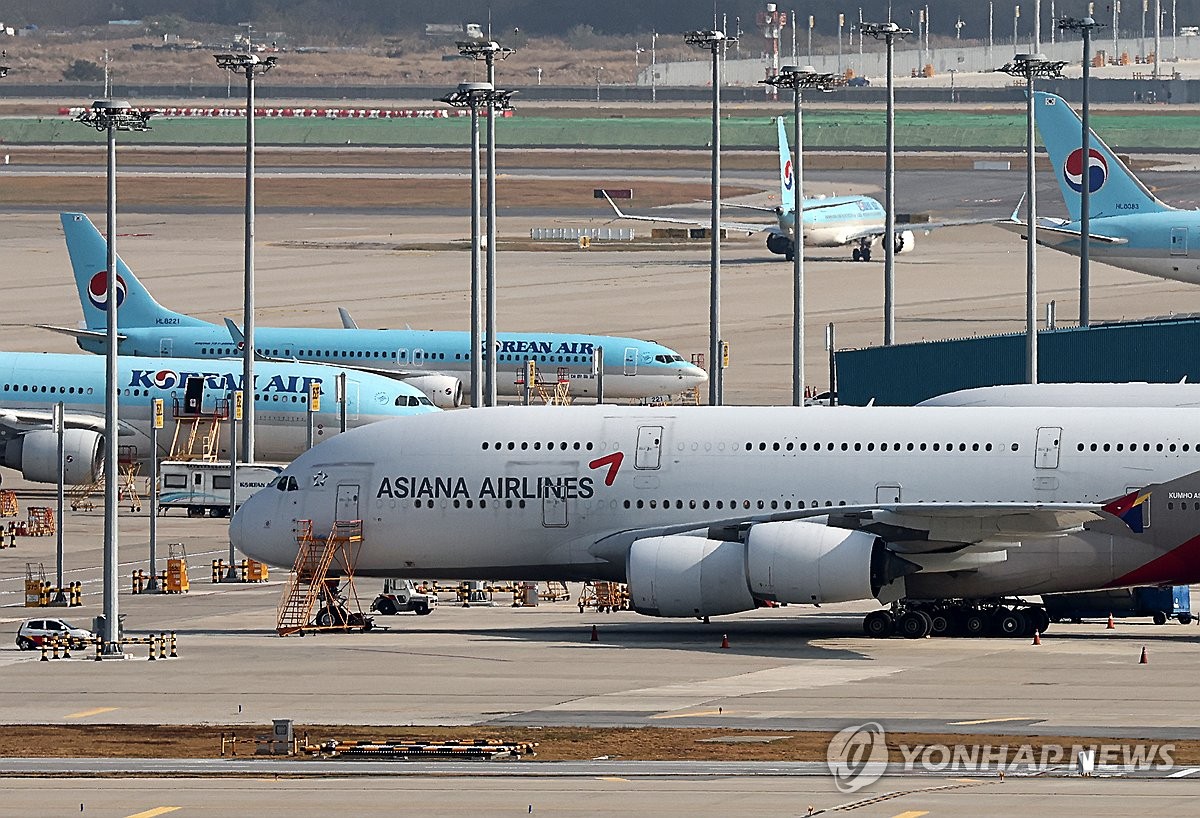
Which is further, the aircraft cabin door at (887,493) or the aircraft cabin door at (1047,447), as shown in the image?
the aircraft cabin door at (887,493)

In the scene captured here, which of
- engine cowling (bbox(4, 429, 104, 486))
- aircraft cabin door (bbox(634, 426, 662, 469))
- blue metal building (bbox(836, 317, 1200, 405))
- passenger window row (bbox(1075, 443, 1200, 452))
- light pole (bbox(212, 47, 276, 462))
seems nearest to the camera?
passenger window row (bbox(1075, 443, 1200, 452))

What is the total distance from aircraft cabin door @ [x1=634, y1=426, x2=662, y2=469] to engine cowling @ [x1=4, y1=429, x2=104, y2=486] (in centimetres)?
3073

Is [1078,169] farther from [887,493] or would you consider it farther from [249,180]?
[887,493]

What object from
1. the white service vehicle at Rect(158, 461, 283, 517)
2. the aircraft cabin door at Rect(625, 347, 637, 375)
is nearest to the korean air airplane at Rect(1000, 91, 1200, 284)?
the aircraft cabin door at Rect(625, 347, 637, 375)

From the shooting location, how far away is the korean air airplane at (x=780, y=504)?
46.6m

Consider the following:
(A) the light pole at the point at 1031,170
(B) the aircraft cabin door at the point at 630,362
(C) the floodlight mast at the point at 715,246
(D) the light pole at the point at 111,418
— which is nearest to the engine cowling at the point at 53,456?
(C) the floodlight mast at the point at 715,246

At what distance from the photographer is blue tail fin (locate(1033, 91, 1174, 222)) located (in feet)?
327

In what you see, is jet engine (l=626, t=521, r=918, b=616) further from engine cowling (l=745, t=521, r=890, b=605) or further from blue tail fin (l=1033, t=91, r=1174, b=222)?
blue tail fin (l=1033, t=91, r=1174, b=222)

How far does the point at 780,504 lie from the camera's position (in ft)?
158

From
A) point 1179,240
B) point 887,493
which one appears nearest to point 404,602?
point 887,493

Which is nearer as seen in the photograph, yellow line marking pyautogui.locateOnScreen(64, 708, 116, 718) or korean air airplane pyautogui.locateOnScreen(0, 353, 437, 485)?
yellow line marking pyautogui.locateOnScreen(64, 708, 116, 718)

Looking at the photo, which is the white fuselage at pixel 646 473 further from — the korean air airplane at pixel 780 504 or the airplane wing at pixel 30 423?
the airplane wing at pixel 30 423

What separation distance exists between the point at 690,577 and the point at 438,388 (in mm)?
41543

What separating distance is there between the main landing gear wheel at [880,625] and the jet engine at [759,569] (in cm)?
156
